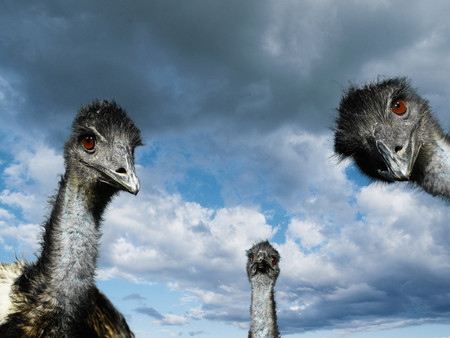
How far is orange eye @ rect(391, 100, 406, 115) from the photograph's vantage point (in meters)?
5.17

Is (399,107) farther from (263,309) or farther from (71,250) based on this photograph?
(263,309)

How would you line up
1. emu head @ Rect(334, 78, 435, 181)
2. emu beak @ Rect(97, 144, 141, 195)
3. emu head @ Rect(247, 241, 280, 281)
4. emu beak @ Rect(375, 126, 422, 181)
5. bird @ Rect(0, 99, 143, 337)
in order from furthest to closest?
emu head @ Rect(247, 241, 280, 281)
emu head @ Rect(334, 78, 435, 181)
emu beak @ Rect(375, 126, 422, 181)
emu beak @ Rect(97, 144, 141, 195)
bird @ Rect(0, 99, 143, 337)

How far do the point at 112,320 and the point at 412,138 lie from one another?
3492 millimetres

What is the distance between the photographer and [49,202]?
446 cm

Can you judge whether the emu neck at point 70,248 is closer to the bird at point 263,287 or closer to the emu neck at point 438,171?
the emu neck at point 438,171

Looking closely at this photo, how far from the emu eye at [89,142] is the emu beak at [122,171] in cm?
26

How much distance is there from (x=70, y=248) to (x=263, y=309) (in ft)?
17.0

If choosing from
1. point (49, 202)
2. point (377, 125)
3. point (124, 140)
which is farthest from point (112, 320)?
point (377, 125)

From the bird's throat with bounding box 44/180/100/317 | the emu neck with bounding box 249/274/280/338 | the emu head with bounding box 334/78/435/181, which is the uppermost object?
the emu head with bounding box 334/78/435/181

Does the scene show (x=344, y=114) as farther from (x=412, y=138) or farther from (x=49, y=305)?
(x=49, y=305)

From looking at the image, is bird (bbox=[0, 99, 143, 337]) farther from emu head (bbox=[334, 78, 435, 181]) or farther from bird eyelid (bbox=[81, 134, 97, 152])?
emu head (bbox=[334, 78, 435, 181])

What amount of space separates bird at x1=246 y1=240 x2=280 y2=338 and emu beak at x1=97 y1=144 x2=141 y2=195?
192 inches

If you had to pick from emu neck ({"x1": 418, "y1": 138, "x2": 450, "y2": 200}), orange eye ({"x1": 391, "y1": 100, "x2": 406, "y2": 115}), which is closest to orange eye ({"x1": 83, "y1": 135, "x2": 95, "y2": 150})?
orange eye ({"x1": 391, "y1": 100, "x2": 406, "y2": 115})

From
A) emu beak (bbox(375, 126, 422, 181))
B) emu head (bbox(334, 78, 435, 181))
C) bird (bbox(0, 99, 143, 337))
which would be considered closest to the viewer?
bird (bbox(0, 99, 143, 337))
